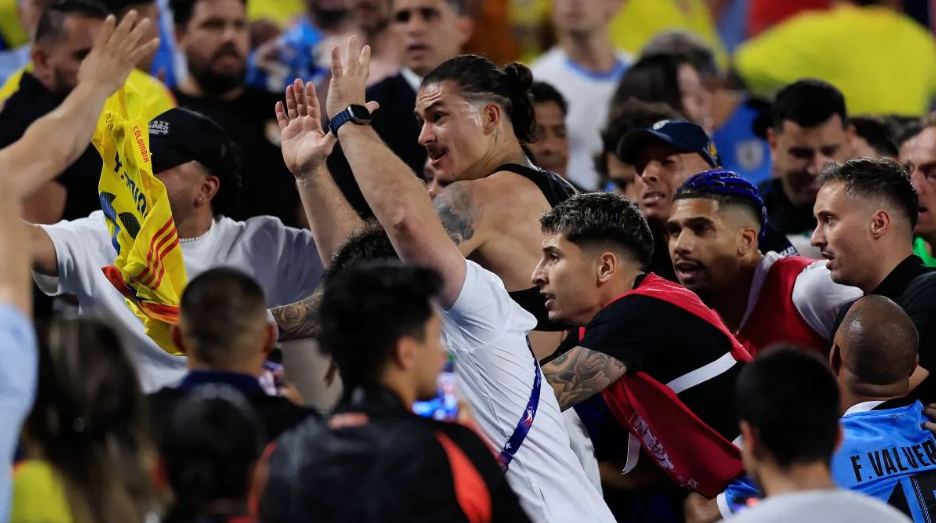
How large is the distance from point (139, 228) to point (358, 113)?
0.87m

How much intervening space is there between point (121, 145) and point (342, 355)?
2.03m

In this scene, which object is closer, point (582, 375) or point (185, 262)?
point (582, 375)

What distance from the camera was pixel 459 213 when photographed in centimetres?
489

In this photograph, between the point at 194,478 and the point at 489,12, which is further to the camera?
the point at 489,12

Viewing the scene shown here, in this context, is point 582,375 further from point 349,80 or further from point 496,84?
point 496,84

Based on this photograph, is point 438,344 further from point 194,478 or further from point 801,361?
point 801,361

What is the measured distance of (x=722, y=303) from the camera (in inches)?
210

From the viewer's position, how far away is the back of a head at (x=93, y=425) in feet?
9.14

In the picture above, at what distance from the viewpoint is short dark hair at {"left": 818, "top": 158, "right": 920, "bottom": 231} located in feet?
16.6

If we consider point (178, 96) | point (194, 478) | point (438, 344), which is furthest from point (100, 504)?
point (178, 96)

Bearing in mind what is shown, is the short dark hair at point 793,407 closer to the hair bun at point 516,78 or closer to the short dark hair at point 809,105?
the hair bun at point 516,78

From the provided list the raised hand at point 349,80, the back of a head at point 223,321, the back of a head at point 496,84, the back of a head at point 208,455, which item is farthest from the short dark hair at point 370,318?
the back of a head at point 496,84

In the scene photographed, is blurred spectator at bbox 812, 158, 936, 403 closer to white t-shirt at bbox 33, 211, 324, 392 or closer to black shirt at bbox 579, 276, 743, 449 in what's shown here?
black shirt at bbox 579, 276, 743, 449

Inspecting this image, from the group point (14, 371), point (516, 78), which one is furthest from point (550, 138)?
point (14, 371)
